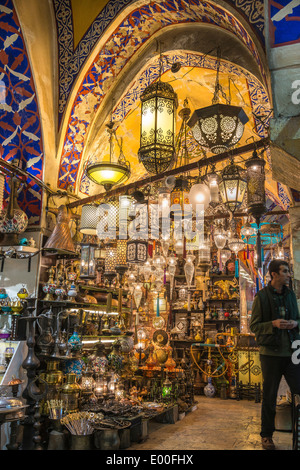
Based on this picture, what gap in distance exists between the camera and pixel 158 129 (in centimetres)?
400

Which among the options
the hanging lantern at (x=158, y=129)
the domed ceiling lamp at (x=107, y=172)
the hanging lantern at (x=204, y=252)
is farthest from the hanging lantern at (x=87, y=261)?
the hanging lantern at (x=158, y=129)

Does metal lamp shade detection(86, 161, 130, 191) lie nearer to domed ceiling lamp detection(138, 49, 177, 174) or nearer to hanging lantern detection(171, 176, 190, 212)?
domed ceiling lamp detection(138, 49, 177, 174)

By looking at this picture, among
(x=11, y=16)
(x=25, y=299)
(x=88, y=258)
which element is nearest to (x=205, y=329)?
(x=88, y=258)

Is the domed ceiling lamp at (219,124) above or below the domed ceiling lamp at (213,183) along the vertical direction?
above

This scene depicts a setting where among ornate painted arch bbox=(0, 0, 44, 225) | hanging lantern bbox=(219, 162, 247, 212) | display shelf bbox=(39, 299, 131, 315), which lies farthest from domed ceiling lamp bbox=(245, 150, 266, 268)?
ornate painted arch bbox=(0, 0, 44, 225)

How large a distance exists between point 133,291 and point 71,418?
15.8 ft

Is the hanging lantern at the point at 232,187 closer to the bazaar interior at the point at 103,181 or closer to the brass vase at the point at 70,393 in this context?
the bazaar interior at the point at 103,181

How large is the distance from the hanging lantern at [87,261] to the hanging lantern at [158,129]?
2.16 m

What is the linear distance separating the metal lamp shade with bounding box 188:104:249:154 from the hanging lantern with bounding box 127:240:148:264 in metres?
2.32

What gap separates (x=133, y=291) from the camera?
9.02m

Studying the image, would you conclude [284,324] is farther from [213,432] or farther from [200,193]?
[213,432]

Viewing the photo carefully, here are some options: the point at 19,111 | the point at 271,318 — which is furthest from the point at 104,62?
the point at 271,318

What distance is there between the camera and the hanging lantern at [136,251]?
5.76 metres

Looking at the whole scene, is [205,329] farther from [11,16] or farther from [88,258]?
[11,16]
